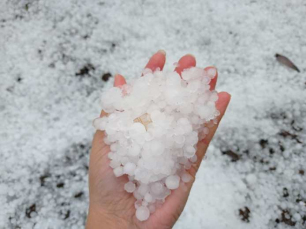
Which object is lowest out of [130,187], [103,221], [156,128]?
[103,221]

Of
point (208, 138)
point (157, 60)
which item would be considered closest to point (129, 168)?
point (208, 138)

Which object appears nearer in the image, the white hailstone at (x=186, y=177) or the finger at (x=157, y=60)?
the white hailstone at (x=186, y=177)

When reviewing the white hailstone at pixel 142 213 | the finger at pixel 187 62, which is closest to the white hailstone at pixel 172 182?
the white hailstone at pixel 142 213

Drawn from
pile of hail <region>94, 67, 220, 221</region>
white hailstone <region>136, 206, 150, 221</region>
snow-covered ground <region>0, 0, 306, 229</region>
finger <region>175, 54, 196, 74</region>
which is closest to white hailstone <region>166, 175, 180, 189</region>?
pile of hail <region>94, 67, 220, 221</region>

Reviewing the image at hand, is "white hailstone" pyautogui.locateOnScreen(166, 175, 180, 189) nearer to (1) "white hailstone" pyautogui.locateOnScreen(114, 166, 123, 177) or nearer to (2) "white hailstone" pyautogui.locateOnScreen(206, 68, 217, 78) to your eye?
(1) "white hailstone" pyautogui.locateOnScreen(114, 166, 123, 177)

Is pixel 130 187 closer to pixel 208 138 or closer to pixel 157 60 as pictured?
pixel 208 138

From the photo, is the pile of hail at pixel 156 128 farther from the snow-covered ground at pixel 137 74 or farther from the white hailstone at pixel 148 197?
the snow-covered ground at pixel 137 74
